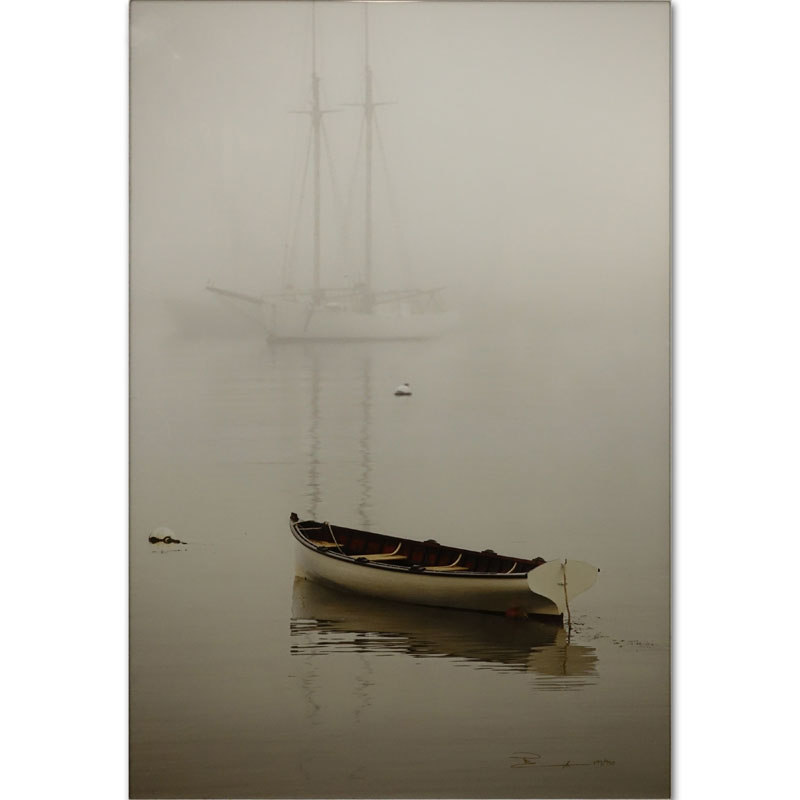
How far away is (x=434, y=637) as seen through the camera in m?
2.94

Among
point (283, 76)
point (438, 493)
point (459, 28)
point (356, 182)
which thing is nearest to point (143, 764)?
point (438, 493)

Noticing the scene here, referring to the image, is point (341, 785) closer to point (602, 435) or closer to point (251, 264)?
point (602, 435)

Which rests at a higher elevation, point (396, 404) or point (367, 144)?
point (367, 144)

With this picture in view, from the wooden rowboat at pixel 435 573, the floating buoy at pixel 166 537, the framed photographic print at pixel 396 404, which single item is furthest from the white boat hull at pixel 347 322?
the floating buoy at pixel 166 537

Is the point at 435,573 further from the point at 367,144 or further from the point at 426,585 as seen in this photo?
the point at 367,144

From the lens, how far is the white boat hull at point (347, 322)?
116 inches

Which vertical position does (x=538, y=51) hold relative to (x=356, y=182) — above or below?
above

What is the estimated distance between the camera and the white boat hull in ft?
9.63

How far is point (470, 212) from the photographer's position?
2.97m

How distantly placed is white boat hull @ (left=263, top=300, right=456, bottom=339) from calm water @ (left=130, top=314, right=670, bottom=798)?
0.04 m

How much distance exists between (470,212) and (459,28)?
53 centimetres

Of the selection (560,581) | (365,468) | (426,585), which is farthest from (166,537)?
(560,581)

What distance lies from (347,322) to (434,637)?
95 cm
